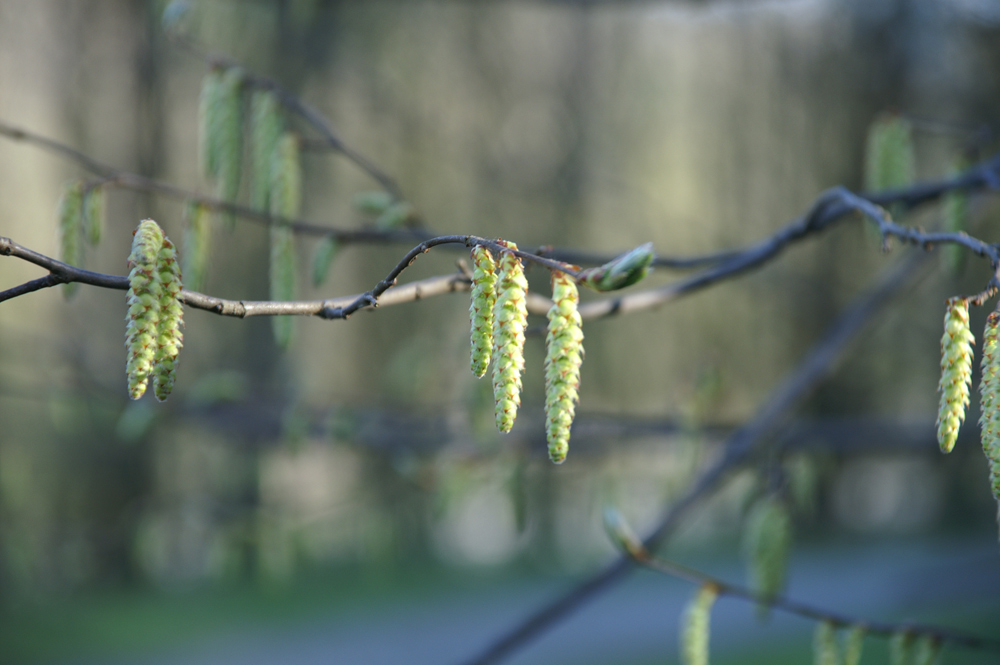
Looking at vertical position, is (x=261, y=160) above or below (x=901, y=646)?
above

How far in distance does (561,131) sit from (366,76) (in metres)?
2.42

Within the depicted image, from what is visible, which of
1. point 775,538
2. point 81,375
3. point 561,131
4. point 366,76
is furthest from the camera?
point 561,131

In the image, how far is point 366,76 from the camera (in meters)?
7.82

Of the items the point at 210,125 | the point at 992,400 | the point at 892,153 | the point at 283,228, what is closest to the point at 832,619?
the point at 992,400

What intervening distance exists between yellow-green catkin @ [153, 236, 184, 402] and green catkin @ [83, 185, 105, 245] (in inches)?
28.5

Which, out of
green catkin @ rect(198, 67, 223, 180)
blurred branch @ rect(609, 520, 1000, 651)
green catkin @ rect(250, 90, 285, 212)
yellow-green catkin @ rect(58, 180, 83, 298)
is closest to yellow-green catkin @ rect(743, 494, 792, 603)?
blurred branch @ rect(609, 520, 1000, 651)

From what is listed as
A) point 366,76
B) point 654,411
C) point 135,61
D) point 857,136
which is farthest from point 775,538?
point 857,136

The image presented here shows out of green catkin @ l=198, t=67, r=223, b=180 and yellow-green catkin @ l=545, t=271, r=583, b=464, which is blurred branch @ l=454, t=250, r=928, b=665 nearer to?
yellow-green catkin @ l=545, t=271, r=583, b=464

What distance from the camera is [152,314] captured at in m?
0.98

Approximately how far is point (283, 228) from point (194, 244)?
0.60 feet

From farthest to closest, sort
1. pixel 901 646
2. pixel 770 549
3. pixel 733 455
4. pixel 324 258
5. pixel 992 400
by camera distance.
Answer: pixel 733 455 < pixel 770 549 < pixel 324 258 < pixel 901 646 < pixel 992 400

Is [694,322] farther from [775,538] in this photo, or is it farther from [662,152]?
[775,538]

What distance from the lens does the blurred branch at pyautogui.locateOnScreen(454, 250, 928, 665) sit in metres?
1.85

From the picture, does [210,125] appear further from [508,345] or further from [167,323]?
[508,345]
